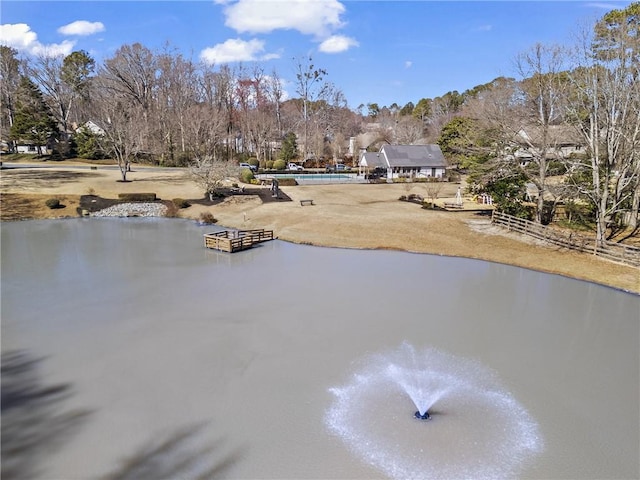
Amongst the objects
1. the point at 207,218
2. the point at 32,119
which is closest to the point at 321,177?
the point at 207,218

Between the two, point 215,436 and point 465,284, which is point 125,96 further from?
point 215,436

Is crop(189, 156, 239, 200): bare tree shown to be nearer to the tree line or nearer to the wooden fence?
the tree line

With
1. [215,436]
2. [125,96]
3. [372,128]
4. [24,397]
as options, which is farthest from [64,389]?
[372,128]

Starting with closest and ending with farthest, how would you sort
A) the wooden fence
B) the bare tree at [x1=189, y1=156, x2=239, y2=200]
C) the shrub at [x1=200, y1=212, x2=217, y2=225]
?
the wooden fence, the shrub at [x1=200, y1=212, x2=217, y2=225], the bare tree at [x1=189, y1=156, x2=239, y2=200]

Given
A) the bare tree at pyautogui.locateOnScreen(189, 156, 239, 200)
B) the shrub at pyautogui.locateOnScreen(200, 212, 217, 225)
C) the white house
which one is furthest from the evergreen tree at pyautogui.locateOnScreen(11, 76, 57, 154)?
the white house

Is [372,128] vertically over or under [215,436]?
over

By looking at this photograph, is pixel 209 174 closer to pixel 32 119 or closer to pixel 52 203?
pixel 52 203
